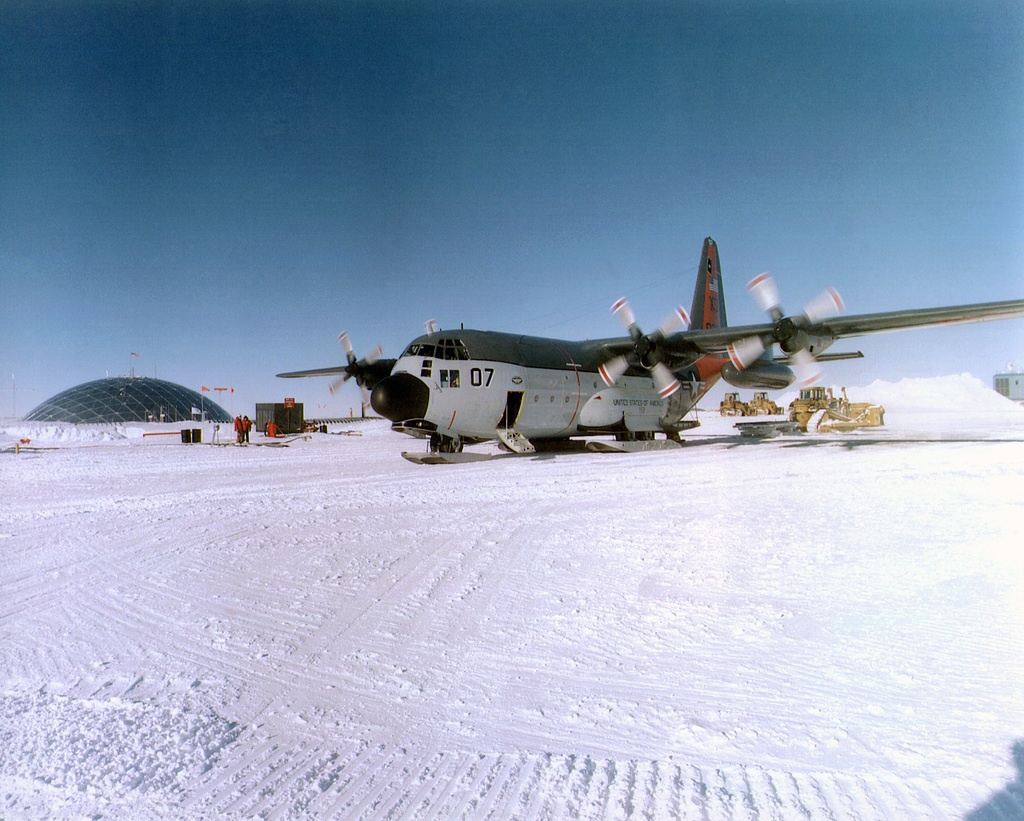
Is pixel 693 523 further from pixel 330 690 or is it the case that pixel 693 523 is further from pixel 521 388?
pixel 521 388

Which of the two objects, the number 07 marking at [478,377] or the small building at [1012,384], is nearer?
the number 07 marking at [478,377]

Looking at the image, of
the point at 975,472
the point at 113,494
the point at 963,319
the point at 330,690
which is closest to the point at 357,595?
the point at 330,690

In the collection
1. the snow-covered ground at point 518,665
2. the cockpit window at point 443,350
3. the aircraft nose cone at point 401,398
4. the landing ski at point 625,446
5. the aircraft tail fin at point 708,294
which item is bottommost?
the snow-covered ground at point 518,665

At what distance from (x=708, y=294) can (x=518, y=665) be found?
24.4m

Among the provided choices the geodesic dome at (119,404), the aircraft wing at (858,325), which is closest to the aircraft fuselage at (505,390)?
the aircraft wing at (858,325)

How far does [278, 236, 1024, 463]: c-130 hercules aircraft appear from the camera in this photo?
15477 millimetres

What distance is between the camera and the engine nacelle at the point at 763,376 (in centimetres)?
2003

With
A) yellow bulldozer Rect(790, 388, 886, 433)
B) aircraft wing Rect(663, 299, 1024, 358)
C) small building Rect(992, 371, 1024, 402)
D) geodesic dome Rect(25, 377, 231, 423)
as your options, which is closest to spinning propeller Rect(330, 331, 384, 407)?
aircraft wing Rect(663, 299, 1024, 358)

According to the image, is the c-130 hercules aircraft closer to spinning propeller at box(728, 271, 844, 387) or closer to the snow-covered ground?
spinning propeller at box(728, 271, 844, 387)

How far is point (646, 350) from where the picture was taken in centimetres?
1827

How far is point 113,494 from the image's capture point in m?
10.1

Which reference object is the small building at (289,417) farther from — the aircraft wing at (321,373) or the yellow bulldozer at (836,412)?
the yellow bulldozer at (836,412)

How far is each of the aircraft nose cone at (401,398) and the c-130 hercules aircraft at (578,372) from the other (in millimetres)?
26

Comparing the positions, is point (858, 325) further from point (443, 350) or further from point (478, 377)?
point (443, 350)
